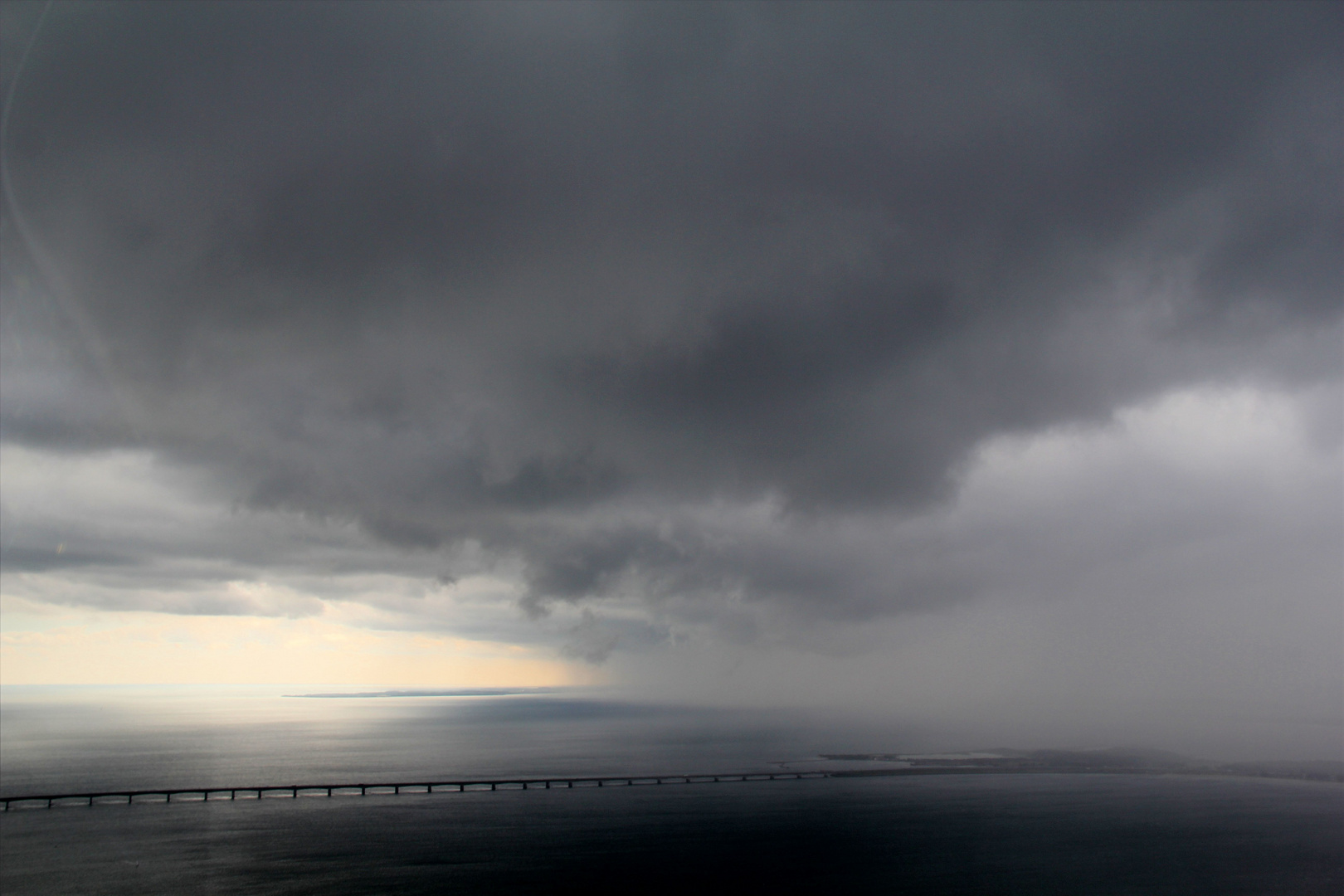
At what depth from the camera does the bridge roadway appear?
4515 inches

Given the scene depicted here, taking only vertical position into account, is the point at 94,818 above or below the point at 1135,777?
above

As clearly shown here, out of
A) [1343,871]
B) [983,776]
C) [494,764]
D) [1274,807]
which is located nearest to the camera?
[1343,871]

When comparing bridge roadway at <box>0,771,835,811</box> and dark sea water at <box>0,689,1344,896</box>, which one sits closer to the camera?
dark sea water at <box>0,689,1344,896</box>

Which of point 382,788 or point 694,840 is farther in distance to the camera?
point 382,788

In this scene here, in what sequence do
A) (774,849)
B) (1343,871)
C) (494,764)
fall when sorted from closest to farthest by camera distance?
1. (1343,871)
2. (774,849)
3. (494,764)

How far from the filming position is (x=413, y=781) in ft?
484

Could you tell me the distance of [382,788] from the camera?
139125 mm

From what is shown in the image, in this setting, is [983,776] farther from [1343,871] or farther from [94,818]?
[94,818]

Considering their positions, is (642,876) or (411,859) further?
(411,859)

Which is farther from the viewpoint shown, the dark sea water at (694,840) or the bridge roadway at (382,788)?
the bridge roadway at (382,788)

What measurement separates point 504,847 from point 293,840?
2495cm

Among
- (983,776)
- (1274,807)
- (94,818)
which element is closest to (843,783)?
(983,776)

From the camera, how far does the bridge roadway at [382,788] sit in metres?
115

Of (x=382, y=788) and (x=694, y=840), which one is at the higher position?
(x=694, y=840)
